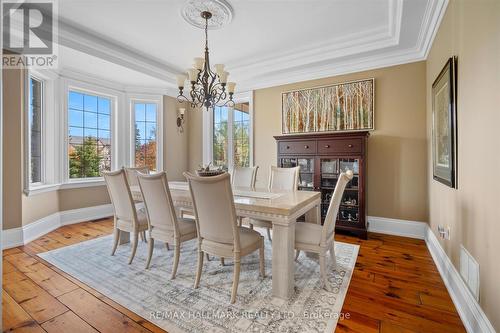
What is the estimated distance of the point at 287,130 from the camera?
4277 mm

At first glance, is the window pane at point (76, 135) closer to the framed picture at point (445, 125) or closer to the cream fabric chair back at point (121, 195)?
the cream fabric chair back at point (121, 195)

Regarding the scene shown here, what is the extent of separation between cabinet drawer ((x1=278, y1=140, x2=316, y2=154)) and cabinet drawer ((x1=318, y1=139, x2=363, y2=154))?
117mm

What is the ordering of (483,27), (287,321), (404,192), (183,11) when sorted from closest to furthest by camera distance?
(483,27) → (287,321) → (183,11) → (404,192)

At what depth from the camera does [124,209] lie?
2650mm

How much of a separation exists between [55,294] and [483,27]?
3.65m

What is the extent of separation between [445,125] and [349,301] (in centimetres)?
180

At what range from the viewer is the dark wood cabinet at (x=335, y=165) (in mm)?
3355

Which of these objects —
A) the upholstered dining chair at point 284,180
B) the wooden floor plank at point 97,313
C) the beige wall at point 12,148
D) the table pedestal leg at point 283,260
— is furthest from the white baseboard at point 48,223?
the table pedestal leg at point 283,260

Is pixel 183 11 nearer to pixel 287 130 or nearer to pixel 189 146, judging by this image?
pixel 287 130

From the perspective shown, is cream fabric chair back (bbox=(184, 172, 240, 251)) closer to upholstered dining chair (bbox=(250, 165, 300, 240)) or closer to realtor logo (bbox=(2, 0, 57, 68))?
upholstered dining chair (bbox=(250, 165, 300, 240))

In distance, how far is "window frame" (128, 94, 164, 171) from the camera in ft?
15.7

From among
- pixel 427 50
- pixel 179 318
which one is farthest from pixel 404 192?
pixel 179 318

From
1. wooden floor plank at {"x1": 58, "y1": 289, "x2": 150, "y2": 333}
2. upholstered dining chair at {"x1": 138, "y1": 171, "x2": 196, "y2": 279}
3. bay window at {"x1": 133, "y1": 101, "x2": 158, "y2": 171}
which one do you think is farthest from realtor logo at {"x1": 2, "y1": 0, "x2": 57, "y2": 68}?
wooden floor plank at {"x1": 58, "y1": 289, "x2": 150, "y2": 333}

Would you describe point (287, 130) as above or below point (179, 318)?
above
